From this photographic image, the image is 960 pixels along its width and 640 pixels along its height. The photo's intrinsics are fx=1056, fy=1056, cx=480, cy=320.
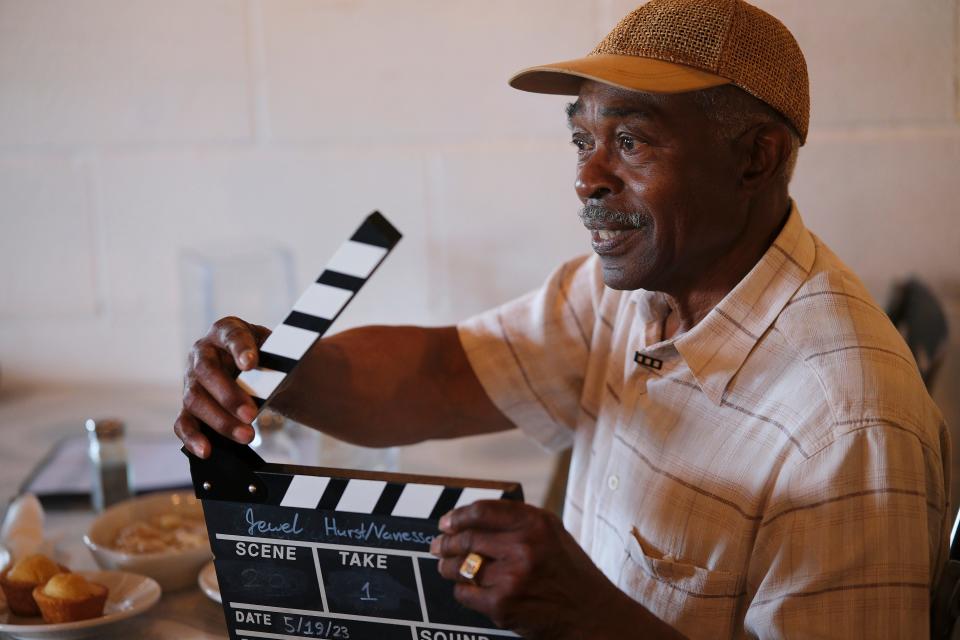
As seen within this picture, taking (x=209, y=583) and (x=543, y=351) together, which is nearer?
(x=209, y=583)

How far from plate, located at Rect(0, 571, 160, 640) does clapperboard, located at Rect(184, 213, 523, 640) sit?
20 cm

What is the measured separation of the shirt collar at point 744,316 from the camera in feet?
3.54

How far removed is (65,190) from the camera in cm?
240

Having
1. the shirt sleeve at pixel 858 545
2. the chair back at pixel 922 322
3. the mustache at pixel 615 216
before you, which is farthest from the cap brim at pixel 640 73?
the chair back at pixel 922 322

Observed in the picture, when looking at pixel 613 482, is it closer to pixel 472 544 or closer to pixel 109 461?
pixel 472 544

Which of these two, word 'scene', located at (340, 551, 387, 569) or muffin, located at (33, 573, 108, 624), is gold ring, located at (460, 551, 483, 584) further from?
muffin, located at (33, 573, 108, 624)

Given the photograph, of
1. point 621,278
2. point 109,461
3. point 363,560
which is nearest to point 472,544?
point 363,560

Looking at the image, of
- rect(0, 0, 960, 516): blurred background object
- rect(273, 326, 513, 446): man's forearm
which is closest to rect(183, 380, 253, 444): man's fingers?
rect(273, 326, 513, 446): man's forearm

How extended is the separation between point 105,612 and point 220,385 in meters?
0.35

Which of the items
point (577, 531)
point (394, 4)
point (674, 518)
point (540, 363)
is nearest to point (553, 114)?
point (394, 4)

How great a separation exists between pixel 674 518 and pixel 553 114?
46.5 inches

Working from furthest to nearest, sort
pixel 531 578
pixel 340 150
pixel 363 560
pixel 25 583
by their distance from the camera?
pixel 340 150
pixel 25 583
pixel 363 560
pixel 531 578

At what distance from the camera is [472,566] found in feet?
2.81

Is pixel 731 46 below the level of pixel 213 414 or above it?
above
